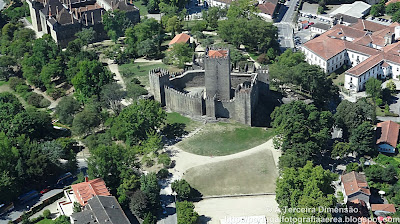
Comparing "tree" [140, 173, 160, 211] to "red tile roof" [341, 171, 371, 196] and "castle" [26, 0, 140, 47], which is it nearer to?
"red tile roof" [341, 171, 371, 196]

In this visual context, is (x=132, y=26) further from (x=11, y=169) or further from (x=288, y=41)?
(x=11, y=169)

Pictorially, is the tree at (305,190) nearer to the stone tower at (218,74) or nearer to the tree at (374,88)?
the stone tower at (218,74)

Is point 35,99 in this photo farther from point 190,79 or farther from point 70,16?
point 70,16

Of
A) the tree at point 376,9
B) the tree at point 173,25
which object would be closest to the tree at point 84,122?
the tree at point 173,25

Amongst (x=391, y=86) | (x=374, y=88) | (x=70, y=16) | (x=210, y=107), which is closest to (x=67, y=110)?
(x=210, y=107)

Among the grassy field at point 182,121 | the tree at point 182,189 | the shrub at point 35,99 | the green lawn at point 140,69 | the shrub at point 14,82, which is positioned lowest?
the tree at point 182,189

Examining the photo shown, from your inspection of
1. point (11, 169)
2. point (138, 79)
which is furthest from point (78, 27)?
point (11, 169)

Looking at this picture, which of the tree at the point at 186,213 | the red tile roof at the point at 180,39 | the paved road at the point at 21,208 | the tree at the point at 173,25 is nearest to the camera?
the tree at the point at 186,213
